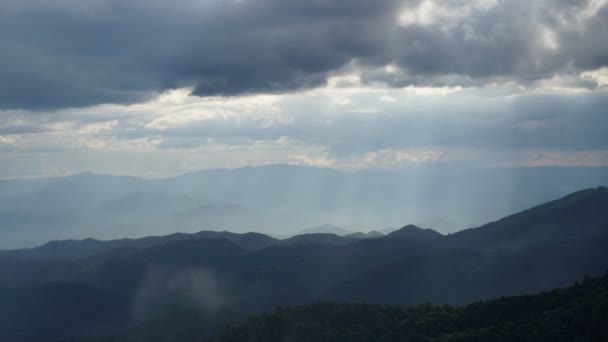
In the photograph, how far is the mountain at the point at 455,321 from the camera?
248 feet

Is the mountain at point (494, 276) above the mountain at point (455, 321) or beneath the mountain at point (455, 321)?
above

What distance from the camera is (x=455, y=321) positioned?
94.4 meters

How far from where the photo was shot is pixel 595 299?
79188mm

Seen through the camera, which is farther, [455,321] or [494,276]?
[494,276]

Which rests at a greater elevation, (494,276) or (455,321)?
(494,276)

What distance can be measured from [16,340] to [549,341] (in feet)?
566

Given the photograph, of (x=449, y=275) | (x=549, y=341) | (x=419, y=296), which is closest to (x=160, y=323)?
(x=419, y=296)

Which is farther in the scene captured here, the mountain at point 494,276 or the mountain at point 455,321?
the mountain at point 494,276

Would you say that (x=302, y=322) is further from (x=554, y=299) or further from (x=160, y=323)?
(x=160, y=323)

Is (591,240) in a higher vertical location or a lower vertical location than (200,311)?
higher

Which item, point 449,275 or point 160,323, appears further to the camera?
point 449,275

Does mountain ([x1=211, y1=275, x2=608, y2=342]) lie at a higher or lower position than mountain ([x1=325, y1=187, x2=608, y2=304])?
lower

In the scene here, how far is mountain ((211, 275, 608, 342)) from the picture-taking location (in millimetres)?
75562

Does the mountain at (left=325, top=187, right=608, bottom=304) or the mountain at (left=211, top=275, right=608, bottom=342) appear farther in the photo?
the mountain at (left=325, top=187, right=608, bottom=304)
